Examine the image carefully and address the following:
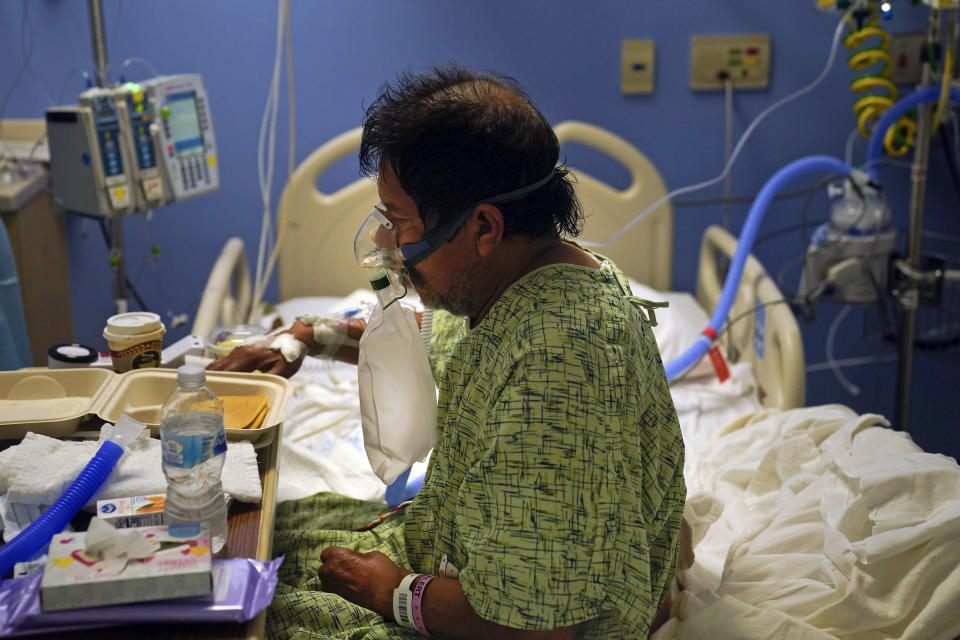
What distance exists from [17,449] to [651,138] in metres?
2.46

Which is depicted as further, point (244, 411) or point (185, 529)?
point (244, 411)

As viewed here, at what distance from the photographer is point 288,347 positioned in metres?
1.77

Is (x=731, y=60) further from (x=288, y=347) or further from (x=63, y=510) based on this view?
(x=63, y=510)

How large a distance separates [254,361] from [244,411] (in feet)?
0.85

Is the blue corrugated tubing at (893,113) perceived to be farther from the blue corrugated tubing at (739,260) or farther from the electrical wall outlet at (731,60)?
the electrical wall outlet at (731,60)

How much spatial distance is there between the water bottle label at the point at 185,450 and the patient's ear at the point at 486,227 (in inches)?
16.9

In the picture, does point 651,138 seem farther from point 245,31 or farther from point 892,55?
point 245,31

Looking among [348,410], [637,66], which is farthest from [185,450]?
[637,66]

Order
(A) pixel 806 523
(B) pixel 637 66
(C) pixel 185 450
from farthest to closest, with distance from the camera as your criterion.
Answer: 1. (B) pixel 637 66
2. (A) pixel 806 523
3. (C) pixel 185 450

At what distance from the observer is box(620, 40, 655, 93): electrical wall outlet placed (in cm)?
→ 325

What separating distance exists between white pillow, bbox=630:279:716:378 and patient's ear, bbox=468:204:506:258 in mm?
1347

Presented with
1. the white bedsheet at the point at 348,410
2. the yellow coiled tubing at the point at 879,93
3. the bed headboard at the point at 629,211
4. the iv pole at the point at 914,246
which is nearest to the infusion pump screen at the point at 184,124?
the white bedsheet at the point at 348,410

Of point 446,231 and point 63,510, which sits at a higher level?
point 446,231

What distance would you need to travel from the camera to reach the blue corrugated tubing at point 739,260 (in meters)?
2.60
